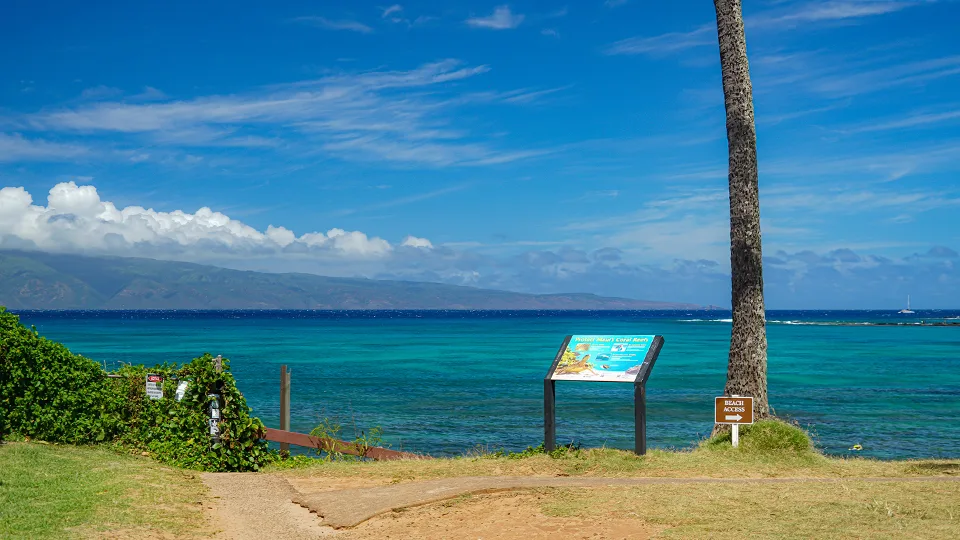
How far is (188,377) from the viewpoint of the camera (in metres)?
13.7

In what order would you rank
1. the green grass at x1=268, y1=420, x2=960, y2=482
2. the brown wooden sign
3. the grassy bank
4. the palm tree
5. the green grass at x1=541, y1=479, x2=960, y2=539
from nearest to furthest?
1. the green grass at x1=541, y1=479, x2=960, y2=539
2. the grassy bank
3. the green grass at x1=268, y1=420, x2=960, y2=482
4. the brown wooden sign
5. the palm tree

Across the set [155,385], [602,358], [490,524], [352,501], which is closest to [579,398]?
[602,358]

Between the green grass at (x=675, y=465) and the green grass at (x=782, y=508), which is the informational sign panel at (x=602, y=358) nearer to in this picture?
the green grass at (x=675, y=465)

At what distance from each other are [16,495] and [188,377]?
3.62 meters

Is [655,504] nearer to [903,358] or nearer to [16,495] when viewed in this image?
[16,495]

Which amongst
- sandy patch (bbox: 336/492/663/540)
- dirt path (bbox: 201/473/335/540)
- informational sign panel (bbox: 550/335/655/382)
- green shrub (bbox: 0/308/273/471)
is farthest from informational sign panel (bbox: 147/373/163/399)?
informational sign panel (bbox: 550/335/655/382)

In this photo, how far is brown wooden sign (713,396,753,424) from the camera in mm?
14227

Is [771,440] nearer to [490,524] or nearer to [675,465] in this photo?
[675,465]

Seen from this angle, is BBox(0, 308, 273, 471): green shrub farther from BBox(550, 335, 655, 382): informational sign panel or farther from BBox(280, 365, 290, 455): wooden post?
BBox(550, 335, 655, 382): informational sign panel

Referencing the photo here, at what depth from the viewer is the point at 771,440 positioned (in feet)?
46.2

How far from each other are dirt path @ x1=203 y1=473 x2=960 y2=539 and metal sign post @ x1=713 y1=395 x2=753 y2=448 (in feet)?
6.38

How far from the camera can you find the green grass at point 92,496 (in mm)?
9078

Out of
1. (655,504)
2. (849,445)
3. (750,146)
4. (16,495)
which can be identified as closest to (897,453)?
(849,445)

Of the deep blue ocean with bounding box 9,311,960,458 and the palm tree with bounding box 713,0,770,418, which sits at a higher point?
the palm tree with bounding box 713,0,770,418
